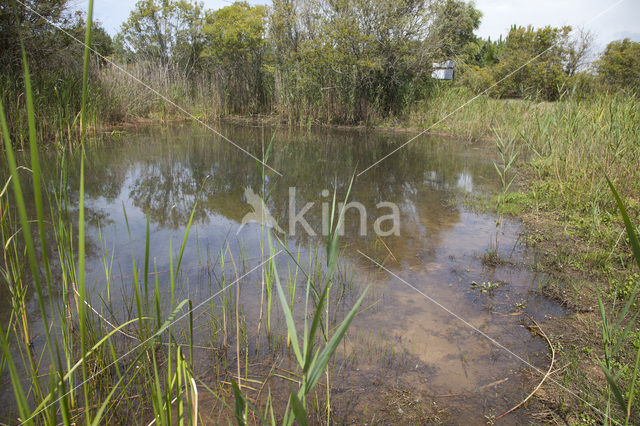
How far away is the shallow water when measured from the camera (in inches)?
71.4

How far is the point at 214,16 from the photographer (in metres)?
13.8

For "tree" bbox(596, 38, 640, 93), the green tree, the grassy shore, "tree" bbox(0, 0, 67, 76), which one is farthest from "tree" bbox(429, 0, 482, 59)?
"tree" bbox(0, 0, 67, 76)

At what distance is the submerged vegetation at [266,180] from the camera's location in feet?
4.32

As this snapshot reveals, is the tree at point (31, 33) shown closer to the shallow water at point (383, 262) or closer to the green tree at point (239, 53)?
the shallow water at point (383, 262)

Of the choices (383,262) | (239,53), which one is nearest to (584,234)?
(383,262)

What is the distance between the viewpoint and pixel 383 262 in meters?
3.04

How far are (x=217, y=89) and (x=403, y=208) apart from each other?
1045 centimetres

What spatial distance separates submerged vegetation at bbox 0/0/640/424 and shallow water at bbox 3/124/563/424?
11 cm

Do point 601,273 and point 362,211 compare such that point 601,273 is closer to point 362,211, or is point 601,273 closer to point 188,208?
point 362,211

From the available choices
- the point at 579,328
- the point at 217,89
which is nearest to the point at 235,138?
the point at 217,89

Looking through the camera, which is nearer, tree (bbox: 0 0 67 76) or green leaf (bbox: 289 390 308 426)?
green leaf (bbox: 289 390 308 426)

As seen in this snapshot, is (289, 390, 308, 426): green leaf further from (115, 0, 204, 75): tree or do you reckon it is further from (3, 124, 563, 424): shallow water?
(115, 0, 204, 75): tree

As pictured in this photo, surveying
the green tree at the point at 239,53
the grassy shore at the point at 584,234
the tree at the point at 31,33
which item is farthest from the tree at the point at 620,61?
the tree at the point at 31,33

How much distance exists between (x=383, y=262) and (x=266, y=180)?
277 cm
